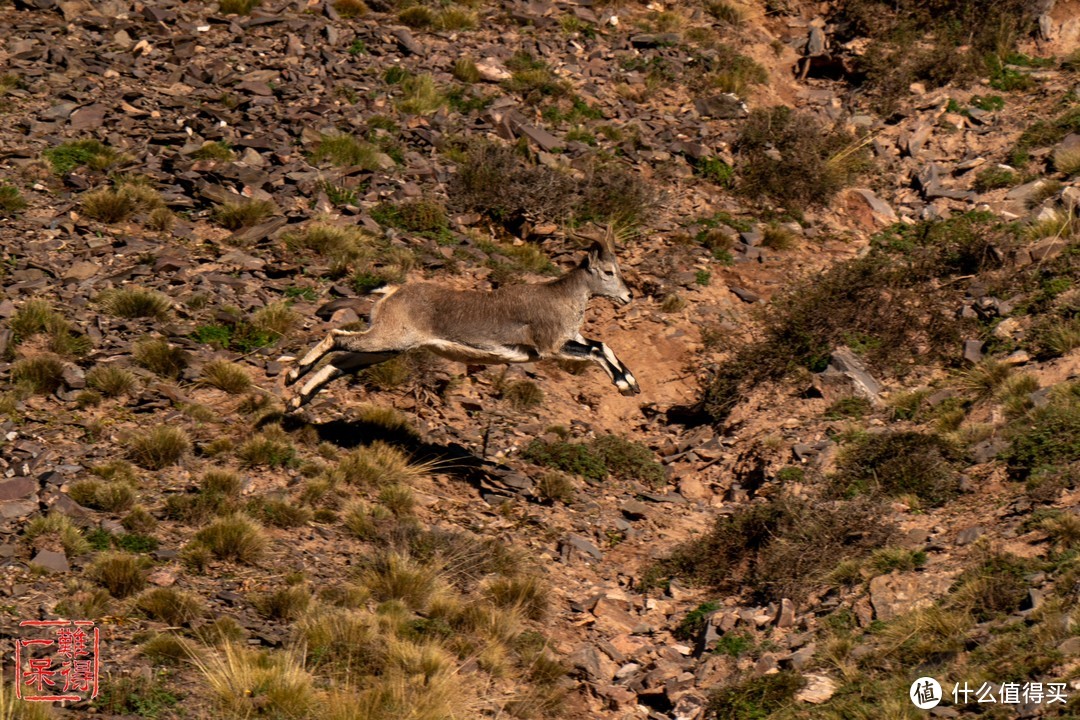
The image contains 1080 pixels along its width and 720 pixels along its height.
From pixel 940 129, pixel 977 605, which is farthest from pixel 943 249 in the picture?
pixel 977 605

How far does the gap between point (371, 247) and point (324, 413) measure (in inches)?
165

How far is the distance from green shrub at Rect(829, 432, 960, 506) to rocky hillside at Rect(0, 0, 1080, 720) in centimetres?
5

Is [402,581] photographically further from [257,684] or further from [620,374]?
[620,374]

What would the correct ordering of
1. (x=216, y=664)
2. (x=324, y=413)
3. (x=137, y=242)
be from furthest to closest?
(x=137, y=242) → (x=324, y=413) → (x=216, y=664)

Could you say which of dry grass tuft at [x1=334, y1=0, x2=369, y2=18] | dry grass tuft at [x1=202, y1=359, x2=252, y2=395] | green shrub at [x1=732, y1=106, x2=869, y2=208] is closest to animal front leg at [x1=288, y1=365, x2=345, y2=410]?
dry grass tuft at [x1=202, y1=359, x2=252, y2=395]

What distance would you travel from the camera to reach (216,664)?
33.4 ft

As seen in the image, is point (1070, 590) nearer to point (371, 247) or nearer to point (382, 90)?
point (371, 247)

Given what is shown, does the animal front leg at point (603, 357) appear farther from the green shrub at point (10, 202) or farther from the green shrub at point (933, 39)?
the green shrub at point (933, 39)

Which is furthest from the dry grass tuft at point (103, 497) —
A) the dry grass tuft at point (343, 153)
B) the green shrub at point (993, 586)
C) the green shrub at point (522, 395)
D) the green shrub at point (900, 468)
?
the dry grass tuft at point (343, 153)

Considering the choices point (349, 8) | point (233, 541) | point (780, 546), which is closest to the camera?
point (233, 541)

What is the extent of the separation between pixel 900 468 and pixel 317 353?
6.80 meters

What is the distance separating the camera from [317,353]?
48.8 feet

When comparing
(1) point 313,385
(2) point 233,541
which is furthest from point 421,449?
(2) point 233,541

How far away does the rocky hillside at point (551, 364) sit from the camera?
1122 cm
